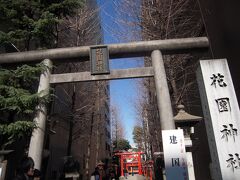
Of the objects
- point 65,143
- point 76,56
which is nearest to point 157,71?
point 76,56

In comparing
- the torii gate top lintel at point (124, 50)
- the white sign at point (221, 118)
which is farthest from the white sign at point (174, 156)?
the torii gate top lintel at point (124, 50)

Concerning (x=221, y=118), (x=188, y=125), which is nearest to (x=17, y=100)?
(x=188, y=125)

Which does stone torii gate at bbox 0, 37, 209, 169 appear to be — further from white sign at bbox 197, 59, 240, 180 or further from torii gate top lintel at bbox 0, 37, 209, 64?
white sign at bbox 197, 59, 240, 180

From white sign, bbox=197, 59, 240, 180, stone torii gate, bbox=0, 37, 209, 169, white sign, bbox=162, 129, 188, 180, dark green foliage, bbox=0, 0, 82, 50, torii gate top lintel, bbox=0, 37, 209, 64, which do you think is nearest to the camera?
white sign, bbox=197, 59, 240, 180

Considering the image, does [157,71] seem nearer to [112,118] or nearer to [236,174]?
Answer: [236,174]

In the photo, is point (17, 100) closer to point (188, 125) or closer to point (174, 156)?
point (174, 156)

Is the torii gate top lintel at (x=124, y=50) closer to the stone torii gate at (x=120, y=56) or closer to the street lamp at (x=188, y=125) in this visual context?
the stone torii gate at (x=120, y=56)

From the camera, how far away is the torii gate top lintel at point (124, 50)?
8.21 m

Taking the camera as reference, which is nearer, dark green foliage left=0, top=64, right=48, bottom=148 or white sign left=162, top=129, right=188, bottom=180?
white sign left=162, top=129, right=188, bottom=180

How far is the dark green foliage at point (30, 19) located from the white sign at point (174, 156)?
6.40 meters

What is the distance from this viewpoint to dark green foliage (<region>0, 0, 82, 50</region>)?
29.7 ft

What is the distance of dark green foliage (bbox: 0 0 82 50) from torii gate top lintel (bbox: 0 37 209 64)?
3.46ft

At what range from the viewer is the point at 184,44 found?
323 inches

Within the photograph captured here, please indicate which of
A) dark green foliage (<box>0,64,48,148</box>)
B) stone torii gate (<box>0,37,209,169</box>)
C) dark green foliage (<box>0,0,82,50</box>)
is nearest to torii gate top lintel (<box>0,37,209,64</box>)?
stone torii gate (<box>0,37,209,169</box>)
